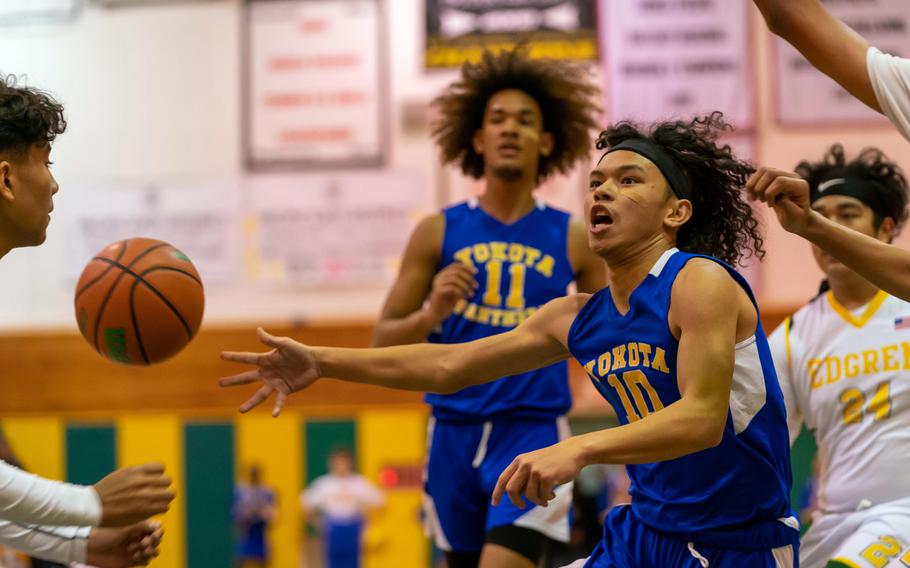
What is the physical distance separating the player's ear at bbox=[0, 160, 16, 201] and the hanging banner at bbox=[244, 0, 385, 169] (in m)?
5.70

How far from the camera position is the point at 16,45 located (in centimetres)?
948

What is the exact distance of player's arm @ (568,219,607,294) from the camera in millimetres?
4680

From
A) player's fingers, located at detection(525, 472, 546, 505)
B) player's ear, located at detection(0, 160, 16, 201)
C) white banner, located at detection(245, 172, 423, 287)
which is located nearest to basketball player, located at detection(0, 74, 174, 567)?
player's ear, located at detection(0, 160, 16, 201)

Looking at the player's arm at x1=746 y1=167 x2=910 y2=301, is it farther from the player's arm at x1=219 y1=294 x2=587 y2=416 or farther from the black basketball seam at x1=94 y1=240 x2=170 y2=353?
the black basketball seam at x1=94 y1=240 x2=170 y2=353

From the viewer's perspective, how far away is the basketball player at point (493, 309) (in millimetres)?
4379

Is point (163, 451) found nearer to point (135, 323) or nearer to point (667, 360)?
point (135, 323)

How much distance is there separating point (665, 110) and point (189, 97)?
4016 millimetres

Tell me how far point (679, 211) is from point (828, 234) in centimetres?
45

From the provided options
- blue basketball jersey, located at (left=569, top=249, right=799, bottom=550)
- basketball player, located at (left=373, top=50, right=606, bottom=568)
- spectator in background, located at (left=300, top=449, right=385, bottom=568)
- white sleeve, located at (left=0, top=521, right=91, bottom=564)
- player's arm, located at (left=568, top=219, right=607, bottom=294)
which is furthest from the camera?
spectator in background, located at (left=300, top=449, right=385, bottom=568)

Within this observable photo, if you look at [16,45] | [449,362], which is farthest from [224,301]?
[449,362]

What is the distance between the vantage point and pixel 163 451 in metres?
8.36

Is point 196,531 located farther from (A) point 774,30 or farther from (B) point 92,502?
(A) point 774,30

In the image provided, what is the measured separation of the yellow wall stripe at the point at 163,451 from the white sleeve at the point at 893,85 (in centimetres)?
657

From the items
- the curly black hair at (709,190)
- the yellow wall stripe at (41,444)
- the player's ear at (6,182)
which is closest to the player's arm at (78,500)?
the player's ear at (6,182)
